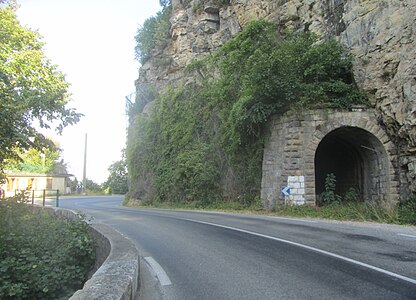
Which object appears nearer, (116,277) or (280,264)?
(116,277)

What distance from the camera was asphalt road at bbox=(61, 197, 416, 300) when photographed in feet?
15.6

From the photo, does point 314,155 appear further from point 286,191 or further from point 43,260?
point 43,260

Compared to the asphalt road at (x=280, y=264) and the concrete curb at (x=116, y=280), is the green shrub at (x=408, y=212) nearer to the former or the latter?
the asphalt road at (x=280, y=264)

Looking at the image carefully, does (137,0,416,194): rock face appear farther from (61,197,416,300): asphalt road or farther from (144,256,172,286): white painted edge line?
A: (144,256,172,286): white painted edge line

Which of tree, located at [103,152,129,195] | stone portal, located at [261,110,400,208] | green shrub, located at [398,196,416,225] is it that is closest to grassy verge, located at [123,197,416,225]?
green shrub, located at [398,196,416,225]

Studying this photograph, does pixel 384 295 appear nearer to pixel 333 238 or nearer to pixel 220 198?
pixel 333 238

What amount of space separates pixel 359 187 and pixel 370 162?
1798 mm

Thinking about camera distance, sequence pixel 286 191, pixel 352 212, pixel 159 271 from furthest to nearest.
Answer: pixel 286 191 → pixel 352 212 → pixel 159 271

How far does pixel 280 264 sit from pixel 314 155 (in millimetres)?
11755

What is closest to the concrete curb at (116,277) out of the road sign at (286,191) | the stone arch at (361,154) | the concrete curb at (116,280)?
the concrete curb at (116,280)

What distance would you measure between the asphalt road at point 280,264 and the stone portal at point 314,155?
682 centimetres

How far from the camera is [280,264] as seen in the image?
6164 mm

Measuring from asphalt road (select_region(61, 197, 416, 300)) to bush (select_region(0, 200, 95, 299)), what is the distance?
1.29 metres

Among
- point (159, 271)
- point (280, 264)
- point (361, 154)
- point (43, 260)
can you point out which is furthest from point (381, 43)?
point (43, 260)
